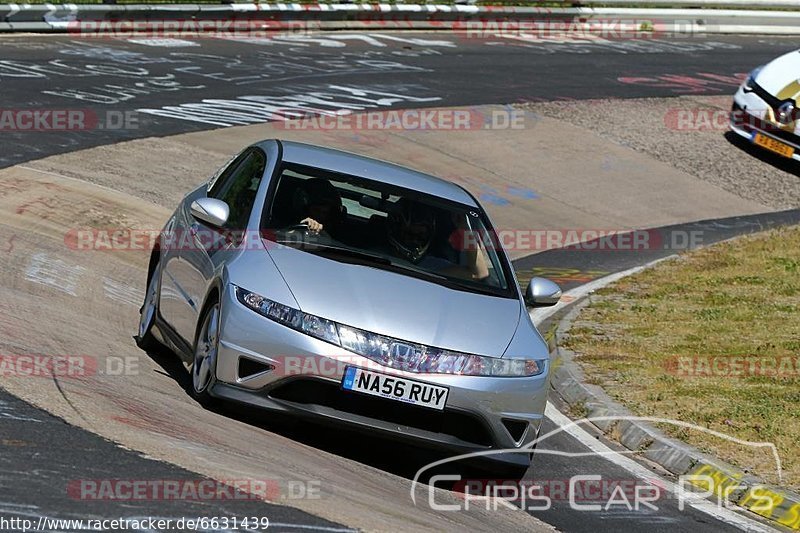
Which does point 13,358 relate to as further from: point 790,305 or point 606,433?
point 790,305

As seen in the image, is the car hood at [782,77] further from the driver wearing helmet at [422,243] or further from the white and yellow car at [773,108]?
the driver wearing helmet at [422,243]

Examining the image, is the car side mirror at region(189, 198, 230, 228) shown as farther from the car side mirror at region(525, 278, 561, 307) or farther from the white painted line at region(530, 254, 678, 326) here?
the white painted line at region(530, 254, 678, 326)

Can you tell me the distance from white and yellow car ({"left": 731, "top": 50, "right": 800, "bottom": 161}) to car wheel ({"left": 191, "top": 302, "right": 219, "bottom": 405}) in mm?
13460

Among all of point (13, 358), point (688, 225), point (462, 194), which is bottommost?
point (688, 225)

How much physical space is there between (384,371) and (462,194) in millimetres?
2383

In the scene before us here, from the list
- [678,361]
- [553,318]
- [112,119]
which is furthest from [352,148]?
[678,361]

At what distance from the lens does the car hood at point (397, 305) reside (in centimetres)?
741

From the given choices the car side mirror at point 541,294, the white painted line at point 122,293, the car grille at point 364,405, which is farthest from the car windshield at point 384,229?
the white painted line at point 122,293

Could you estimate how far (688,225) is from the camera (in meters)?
18.0

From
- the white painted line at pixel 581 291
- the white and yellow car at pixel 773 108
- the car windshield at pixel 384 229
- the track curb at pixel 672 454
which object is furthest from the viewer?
the white and yellow car at pixel 773 108

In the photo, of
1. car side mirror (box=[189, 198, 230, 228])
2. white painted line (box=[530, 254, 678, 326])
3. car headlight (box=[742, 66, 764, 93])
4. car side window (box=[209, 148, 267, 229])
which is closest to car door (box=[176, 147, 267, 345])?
car side window (box=[209, 148, 267, 229])

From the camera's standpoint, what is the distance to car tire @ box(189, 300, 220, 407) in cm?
763

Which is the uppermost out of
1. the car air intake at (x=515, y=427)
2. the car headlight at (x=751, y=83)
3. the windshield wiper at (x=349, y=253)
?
the windshield wiper at (x=349, y=253)

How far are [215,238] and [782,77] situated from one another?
1366 cm
